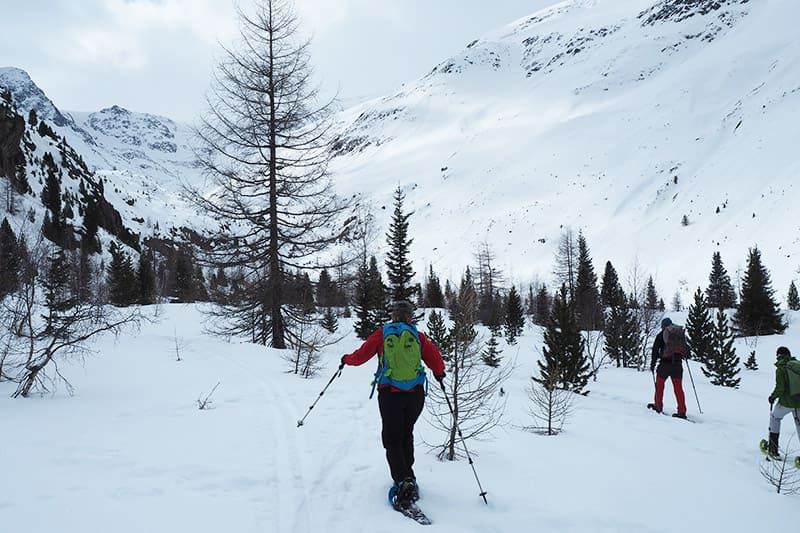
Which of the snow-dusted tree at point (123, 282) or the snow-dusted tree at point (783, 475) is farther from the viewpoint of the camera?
the snow-dusted tree at point (123, 282)

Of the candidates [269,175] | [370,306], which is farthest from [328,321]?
[370,306]

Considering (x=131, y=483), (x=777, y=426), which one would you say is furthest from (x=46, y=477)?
(x=777, y=426)

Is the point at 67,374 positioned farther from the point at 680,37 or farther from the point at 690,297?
the point at 680,37

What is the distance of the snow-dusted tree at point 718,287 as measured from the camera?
42.5 m

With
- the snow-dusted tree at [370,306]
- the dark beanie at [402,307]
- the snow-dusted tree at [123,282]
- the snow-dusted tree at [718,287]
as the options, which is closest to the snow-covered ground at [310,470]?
the dark beanie at [402,307]

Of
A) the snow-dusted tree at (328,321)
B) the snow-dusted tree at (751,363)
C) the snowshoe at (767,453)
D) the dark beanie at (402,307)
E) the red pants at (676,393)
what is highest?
the dark beanie at (402,307)

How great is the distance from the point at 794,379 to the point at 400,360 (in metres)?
6.42

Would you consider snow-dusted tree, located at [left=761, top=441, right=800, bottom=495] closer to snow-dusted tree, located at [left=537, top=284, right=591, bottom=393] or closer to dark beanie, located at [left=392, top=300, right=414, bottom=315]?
dark beanie, located at [left=392, top=300, right=414, bottom=315]

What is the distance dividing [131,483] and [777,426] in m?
8.77

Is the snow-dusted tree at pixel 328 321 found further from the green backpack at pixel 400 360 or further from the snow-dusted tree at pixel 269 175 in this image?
the green backpack at pixel 400 360

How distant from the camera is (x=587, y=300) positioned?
39.2 meters

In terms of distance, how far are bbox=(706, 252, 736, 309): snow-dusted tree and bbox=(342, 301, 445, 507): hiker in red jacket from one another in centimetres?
4622

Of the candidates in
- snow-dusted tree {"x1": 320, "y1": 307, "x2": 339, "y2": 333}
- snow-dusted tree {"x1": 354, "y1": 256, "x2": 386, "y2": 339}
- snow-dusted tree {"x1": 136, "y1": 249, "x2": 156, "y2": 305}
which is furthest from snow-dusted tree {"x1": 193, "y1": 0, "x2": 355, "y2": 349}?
snow-dusted tree {"x1": 136, "y1": 249, "x2": 156, "y2": 305}

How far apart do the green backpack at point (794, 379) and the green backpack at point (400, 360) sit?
611 cm
